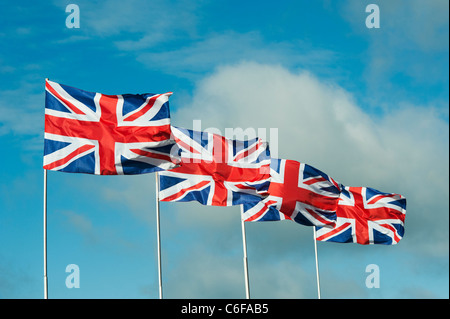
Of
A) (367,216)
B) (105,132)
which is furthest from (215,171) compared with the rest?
(367,216)

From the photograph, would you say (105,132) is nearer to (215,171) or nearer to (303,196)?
(215,171)

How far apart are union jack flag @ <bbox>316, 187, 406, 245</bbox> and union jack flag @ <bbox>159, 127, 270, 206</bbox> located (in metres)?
13.6

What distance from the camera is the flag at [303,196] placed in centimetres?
4862

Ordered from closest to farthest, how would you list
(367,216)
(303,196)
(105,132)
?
(105,132) → (303,196) → (367,216)

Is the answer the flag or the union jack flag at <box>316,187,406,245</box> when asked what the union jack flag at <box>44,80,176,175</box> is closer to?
the flag

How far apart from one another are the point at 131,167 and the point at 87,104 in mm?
3452

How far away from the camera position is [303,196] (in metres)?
48.6

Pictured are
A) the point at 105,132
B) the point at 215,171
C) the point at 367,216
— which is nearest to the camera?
the point at 105,132

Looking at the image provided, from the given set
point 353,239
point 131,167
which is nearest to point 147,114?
point 131,167

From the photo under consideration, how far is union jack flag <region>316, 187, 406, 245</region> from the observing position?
182ft

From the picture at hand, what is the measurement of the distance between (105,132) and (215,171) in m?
9.24
